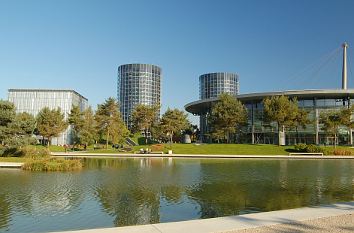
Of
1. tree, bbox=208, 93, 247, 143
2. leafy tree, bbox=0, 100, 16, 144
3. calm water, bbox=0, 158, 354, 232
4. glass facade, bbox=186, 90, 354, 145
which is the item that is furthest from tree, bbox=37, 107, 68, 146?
calm water, bbox=0, 158, 354, 232

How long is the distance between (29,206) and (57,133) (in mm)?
55979

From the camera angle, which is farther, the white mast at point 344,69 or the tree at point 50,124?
the white mast at point 344,69

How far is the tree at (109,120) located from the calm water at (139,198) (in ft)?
148

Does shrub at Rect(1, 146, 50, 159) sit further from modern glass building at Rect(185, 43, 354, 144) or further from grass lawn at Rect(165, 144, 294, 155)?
modern glass building at Rect(185, 43, 354, 144)

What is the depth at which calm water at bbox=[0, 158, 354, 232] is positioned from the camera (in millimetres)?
13172

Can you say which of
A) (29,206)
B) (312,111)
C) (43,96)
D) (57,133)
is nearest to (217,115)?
(312,111)

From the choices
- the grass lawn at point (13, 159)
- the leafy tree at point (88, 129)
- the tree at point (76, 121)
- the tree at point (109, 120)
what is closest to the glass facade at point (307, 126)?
the tree at point (109, 120)

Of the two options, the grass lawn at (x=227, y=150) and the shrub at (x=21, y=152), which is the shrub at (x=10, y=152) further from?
the grass lawn at (x=227, y=150)

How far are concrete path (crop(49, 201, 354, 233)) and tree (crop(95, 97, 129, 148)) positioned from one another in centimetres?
5966

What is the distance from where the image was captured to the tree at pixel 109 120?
7031cm

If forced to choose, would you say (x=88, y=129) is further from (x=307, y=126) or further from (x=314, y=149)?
(x=307, y=126)

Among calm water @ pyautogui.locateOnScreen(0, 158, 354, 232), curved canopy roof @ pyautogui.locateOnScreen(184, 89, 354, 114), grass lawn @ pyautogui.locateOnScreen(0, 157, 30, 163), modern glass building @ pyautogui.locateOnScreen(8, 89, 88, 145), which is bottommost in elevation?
calm water @ pyautogui.locateOnScreen(0, 158, 354, 232)

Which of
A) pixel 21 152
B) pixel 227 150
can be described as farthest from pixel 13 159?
pixel 227 150

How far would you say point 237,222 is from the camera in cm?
1086
